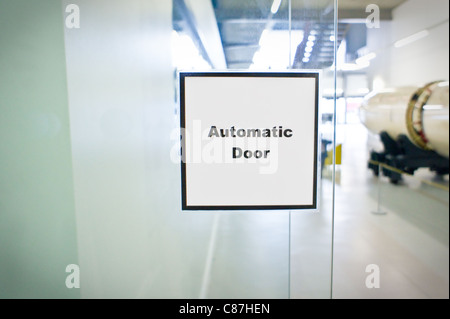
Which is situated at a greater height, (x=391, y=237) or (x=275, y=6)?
(x=275, y=6)

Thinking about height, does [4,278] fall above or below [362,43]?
below

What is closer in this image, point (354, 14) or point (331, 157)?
point (354, 14)

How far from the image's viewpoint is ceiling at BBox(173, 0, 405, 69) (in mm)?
1070

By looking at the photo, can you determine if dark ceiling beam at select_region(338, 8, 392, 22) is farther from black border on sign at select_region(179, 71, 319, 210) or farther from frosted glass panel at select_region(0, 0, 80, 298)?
frosted glass panel at select_region(0, 0, 80, 298)

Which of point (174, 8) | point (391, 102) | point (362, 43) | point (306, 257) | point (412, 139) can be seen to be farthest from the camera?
point (391, 102)

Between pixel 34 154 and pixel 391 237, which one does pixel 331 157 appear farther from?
pixel 391 237

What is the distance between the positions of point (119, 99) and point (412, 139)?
186 inches

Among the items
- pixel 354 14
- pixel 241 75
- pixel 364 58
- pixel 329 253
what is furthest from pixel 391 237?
pixel 241 75

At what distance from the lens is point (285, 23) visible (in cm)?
116

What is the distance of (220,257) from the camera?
94.0 inches

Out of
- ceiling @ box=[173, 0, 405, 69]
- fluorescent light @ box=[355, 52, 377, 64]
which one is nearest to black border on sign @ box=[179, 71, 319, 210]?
ceiling @ box=[173, 0, 405, 69]

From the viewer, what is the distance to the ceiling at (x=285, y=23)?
1.07 m

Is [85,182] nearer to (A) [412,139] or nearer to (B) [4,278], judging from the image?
(B) [4,278]

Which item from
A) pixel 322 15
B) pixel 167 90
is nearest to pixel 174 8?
pixel 167 90
